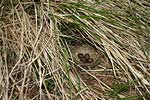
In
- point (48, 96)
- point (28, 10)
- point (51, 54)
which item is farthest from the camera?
point (28, 10)

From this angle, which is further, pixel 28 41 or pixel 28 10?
pixel 28 10

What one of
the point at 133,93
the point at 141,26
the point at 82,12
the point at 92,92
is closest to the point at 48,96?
the point at 92,92

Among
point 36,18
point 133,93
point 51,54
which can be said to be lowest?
point 133,93

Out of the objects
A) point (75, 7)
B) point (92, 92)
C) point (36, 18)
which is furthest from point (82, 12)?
point (92, 92)

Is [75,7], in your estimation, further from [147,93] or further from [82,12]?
[147,93]

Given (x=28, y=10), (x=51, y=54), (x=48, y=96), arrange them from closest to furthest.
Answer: (x=48, y=96) < (x=51, y=54) < (x=28, y=10)

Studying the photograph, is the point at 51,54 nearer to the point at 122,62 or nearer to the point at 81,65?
the point at 81,65

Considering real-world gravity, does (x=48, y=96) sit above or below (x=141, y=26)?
below
